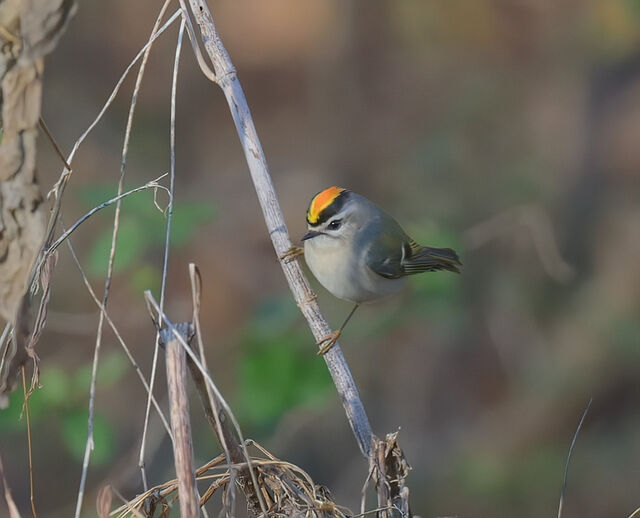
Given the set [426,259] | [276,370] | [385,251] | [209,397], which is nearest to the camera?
[209,397]

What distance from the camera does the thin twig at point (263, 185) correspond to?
2143mm

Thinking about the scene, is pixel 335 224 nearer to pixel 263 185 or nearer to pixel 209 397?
pixel 263 185

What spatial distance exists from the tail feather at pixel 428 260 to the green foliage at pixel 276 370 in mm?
639

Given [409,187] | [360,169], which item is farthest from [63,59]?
[409,187]

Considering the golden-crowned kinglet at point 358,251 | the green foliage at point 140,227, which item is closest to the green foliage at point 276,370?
the golden-crowned kinglet at point 358,251

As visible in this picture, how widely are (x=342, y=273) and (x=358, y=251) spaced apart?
0.17 metres

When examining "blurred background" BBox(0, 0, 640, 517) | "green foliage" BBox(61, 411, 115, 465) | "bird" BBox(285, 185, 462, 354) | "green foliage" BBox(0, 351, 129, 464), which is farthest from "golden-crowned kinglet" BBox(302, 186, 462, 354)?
"green foliage" BBox(61, 411, 115, 465)

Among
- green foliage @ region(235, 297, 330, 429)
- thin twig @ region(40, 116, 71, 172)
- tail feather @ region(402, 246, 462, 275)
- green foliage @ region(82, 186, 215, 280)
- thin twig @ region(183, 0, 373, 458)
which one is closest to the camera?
thin twig @ region(40, 116, 71, 172)

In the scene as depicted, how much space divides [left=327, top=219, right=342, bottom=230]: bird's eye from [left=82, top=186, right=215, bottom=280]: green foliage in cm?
58

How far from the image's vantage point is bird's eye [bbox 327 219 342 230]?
11.2 ft

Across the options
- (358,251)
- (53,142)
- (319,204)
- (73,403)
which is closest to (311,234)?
(319,204)

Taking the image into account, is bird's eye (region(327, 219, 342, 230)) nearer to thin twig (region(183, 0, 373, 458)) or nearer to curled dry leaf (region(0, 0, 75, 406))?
thin twig (region(183, 0, 373, 458))

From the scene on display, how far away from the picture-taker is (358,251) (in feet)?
11.5

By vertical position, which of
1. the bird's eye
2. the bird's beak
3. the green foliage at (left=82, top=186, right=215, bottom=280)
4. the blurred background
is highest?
the green foliage at (left=82, top=186, right=215, bottom=280)
